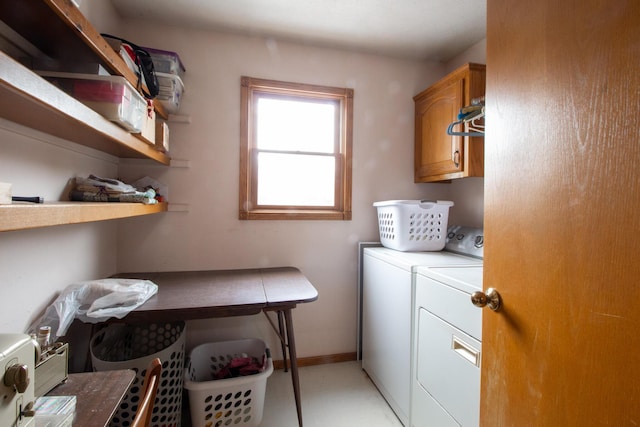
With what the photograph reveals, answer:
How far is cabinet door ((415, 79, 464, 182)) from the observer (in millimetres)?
1894

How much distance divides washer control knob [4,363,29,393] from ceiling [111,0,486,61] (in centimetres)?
197

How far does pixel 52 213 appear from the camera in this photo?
82 cm

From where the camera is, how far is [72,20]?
33.9 inches

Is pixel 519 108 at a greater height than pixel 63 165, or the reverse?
pixel 519 108

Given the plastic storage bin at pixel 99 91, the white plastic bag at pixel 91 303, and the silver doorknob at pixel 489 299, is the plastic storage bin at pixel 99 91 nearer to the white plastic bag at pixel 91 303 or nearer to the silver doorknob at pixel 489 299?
the white plastic bag at pixel 91 303

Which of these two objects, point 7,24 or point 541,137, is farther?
point 7,24

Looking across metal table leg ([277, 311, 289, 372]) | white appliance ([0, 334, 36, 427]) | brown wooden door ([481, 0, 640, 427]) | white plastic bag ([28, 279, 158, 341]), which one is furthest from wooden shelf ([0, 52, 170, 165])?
metal table leg ([277, 311, 289, 372])

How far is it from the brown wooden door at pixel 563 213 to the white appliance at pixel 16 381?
3.90ft

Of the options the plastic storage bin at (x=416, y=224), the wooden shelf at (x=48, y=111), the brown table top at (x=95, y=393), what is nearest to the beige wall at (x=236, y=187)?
the plastic storage bin at (x=416, y=224)

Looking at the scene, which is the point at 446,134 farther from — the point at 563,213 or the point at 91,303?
the point at 91,303

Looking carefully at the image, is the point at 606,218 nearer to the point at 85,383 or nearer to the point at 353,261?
the point at 85,383

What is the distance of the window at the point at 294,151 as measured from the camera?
213cm

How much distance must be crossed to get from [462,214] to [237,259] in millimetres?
1805

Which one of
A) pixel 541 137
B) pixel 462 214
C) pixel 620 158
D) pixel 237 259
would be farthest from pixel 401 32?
pixel 237 259
